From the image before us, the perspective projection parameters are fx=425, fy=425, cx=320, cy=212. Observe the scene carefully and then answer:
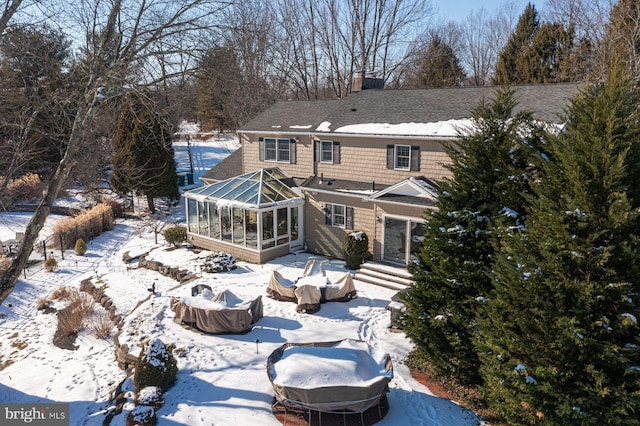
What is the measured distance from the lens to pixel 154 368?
9.07 metres

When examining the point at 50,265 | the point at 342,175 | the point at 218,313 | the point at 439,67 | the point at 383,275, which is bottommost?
the point at 50,265

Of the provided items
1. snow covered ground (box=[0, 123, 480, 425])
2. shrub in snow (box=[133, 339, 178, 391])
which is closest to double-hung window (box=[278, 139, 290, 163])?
snow covered ground (box=[0, 123, 480, 425])

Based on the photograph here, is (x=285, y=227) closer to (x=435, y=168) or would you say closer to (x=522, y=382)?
(x=435, y=168)

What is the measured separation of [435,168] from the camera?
1577cm

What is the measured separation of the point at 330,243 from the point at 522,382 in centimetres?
1208

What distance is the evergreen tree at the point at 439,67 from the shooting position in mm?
39938

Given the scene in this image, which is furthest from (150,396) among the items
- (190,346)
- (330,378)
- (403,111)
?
(403,111)

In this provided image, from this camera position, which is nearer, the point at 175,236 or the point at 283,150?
the point at 175,236

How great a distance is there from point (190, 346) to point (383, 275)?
7415 millimetres

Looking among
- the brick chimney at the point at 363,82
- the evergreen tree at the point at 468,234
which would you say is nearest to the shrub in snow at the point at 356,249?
the evergreen tree at the point at 468,234

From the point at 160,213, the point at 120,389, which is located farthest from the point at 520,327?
the point at 160,213

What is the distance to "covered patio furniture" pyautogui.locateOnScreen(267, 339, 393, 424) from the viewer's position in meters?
7.61

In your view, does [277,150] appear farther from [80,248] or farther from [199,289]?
[80,248]

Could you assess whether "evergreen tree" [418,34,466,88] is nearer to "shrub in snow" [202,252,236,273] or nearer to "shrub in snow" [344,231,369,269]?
"shrub in snow" [344,231,369,269]
